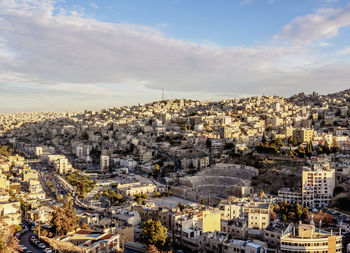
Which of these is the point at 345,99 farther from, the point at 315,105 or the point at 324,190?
the point at 324,190

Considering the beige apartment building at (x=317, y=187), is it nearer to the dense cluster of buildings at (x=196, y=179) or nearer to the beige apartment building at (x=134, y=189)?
the dense cluster of buildings at (x=196, y=179)

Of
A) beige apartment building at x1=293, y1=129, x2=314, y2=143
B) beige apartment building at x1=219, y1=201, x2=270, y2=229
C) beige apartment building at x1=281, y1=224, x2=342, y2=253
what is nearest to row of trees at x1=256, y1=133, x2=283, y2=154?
beige apartment building at x1=293, y1=129, x2=314, y2=143

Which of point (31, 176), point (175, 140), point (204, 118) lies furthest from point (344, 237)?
point (204, 118)

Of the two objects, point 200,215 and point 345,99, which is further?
point 345,99

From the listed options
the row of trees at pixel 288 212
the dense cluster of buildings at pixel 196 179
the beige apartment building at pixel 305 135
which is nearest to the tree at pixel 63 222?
the dense cluster of buildings at pixel 196 179

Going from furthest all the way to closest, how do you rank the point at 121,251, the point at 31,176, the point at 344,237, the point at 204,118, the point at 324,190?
the point at 204,118, the point at 31,176, the point at 324,190, the point at 344,237, the point at 121,251

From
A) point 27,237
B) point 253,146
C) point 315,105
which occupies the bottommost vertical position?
point 27,237
